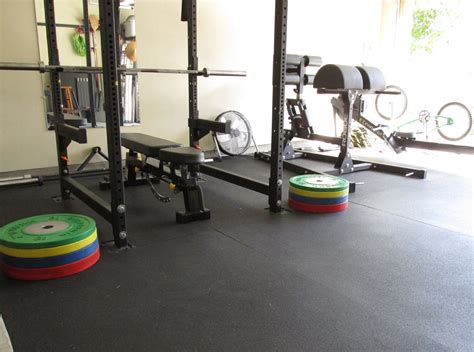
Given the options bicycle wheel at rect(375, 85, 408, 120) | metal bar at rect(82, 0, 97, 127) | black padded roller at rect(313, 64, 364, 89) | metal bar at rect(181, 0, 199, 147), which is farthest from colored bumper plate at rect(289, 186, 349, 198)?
bicycle wheel at rect(375, 85, 408, 120)

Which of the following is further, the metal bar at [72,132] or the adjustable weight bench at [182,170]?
the adjustable weight bench at [182,170]

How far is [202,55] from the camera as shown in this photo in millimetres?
4859

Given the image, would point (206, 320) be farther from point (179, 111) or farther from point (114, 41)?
point (179, 111)

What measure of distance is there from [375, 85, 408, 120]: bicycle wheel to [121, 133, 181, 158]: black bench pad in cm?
473

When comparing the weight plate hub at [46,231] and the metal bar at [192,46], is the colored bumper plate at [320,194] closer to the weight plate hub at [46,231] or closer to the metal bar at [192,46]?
the metal bar at [192,46]

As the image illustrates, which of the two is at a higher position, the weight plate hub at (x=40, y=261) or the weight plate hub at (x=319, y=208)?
the weight plate hub at (x=40, y=261)

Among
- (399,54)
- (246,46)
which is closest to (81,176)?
(246,46)

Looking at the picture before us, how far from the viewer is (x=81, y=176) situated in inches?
157

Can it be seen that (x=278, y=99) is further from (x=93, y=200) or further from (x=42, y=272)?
(x=42, y=272)

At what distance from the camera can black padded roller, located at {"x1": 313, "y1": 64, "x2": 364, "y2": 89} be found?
12.6 ft

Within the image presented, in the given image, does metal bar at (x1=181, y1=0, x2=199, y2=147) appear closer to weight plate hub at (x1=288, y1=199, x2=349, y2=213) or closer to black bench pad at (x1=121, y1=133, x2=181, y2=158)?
black bench pad at (x1=121, y1=133, x2=181, y2=158)

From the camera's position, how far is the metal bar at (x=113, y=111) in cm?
207

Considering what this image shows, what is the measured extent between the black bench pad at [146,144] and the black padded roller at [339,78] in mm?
1854

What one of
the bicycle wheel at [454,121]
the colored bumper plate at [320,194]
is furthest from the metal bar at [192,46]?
the bicycle wheel at [454,121]
